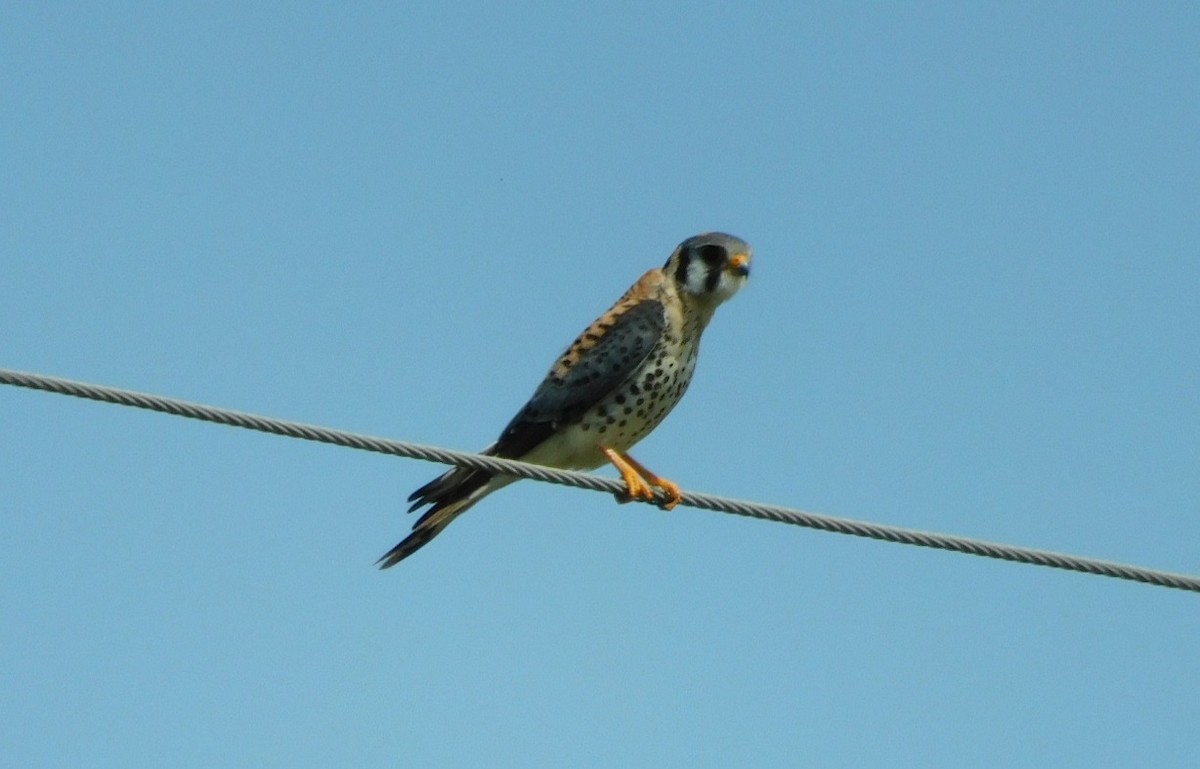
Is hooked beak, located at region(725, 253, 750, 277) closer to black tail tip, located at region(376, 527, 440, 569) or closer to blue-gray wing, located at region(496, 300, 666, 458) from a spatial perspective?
blue-gray wing, located at region(496, 300, 666, 458)

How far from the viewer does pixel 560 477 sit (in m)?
6.44

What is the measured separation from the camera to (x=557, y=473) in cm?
642

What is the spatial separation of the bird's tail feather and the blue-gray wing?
38 centimetres

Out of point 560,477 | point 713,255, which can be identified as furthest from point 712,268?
point 560,477

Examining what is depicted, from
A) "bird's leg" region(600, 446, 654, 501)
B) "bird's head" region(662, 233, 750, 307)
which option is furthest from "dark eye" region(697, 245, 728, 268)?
"bird's leg" region(600, 446, 654, 501)

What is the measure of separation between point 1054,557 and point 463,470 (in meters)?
2.97

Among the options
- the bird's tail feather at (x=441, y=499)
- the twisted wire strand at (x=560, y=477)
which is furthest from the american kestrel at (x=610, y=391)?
the twisted wire strand at (x=560, y=477)

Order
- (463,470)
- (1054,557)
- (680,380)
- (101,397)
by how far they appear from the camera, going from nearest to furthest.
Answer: (101,397) → (1054,557) → (463,470) → (680,380)

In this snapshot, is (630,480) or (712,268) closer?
(630,480)

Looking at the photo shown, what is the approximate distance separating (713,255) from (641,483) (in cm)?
141

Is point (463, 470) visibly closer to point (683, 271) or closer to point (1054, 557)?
point (683, 271)

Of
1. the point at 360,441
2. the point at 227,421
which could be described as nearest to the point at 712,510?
the point at 360,441

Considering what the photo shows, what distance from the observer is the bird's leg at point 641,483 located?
804 centimetres

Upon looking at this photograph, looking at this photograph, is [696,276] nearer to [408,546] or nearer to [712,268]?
[712,268]
